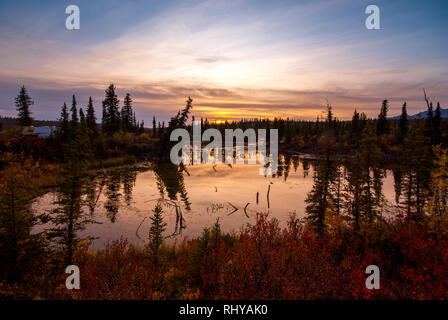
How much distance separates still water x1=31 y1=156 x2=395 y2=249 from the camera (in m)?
23.6

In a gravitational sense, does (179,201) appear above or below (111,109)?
below

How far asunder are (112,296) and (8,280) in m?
5.71
